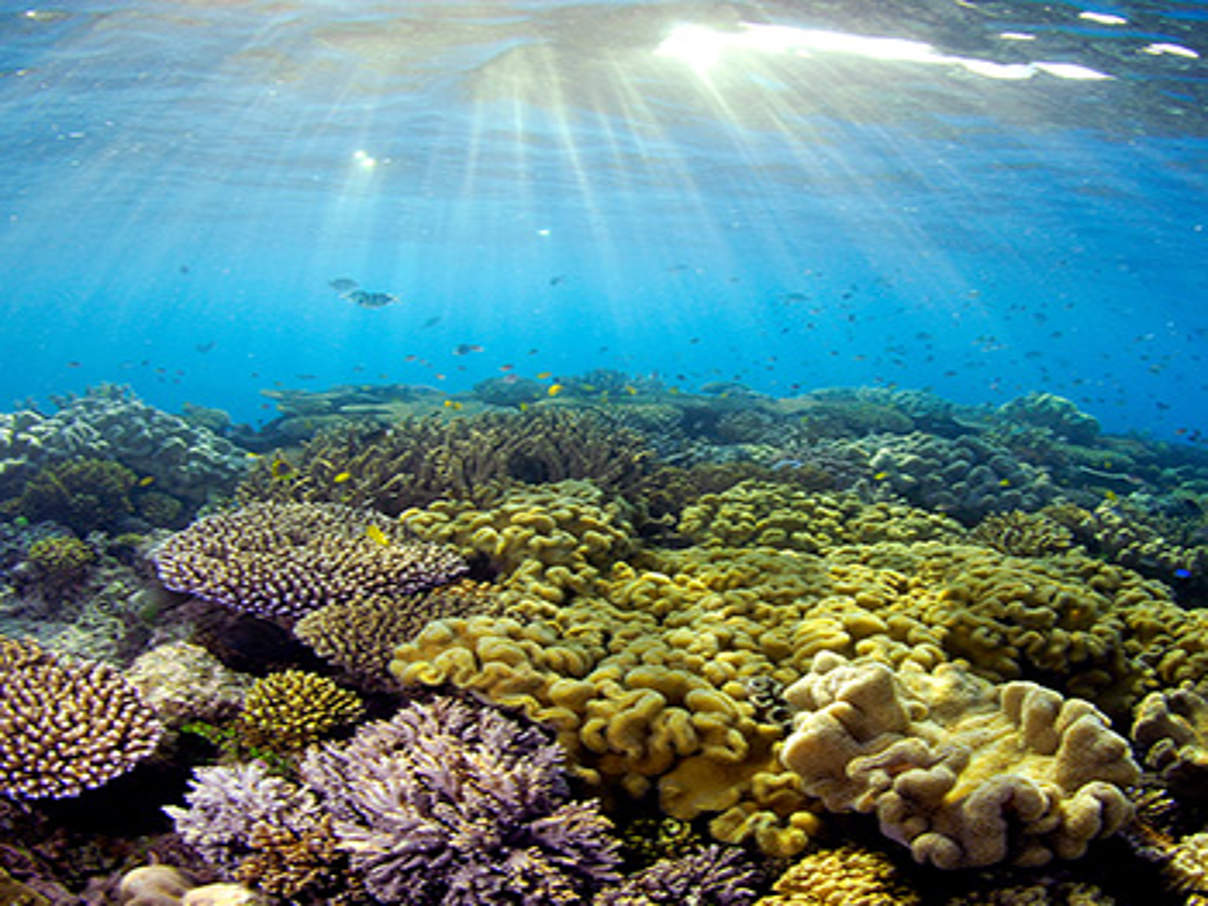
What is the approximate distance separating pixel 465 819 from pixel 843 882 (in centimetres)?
190

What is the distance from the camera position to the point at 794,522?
25.4 ft

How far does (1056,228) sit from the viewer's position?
131 feet

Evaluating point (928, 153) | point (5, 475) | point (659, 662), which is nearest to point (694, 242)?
point (928, 153)

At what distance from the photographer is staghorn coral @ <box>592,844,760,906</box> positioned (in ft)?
11.2

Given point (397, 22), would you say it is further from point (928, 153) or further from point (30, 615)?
point (928, 153)

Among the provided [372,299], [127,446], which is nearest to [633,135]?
[372,299]

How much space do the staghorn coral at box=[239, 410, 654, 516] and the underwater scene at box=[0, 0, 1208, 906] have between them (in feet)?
0.24

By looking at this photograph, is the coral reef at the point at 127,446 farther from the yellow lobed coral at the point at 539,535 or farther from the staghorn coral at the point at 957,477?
the staghorn coral at the point at 957,477

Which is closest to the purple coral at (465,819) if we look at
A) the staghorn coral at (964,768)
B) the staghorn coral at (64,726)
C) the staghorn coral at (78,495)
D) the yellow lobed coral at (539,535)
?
the staghorn coral at (64,726)

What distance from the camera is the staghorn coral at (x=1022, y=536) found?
8.35m

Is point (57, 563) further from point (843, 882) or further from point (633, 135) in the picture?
point (633, 135)

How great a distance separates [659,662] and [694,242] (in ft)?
190

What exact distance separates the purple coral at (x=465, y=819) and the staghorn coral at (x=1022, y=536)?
680 centimetres

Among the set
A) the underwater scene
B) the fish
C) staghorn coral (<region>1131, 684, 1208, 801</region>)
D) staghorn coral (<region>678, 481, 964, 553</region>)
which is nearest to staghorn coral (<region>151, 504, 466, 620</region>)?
the underwater scene
